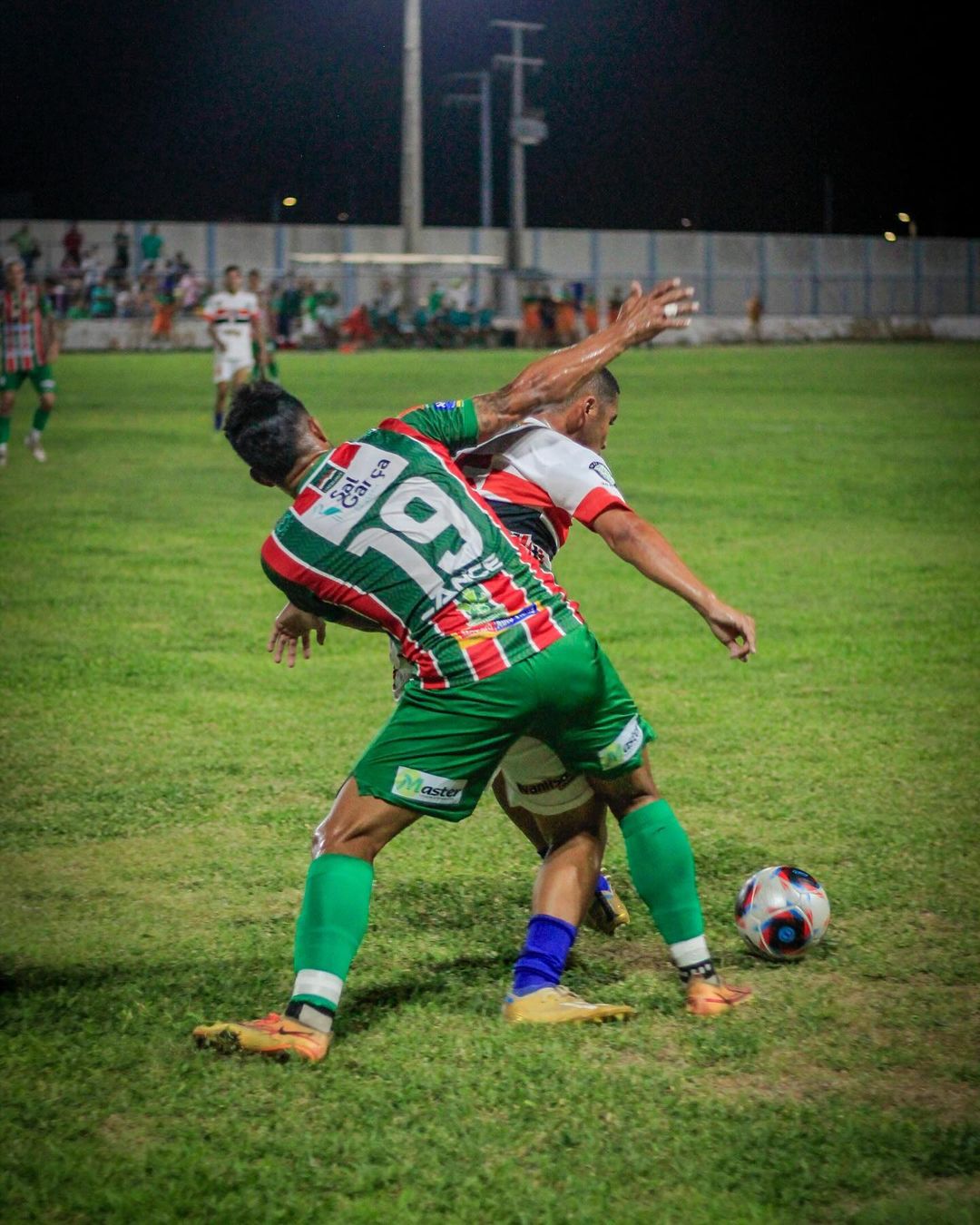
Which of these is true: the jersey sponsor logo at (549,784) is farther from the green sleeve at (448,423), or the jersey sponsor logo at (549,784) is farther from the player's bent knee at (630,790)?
the green sleeve at (448,423)

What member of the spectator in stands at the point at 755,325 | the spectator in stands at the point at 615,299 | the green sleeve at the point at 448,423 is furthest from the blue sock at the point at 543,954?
the spectator in stands at the point at 615,299

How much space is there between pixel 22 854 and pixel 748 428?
16.2m

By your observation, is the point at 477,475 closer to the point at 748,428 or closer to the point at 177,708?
the point at 177,708

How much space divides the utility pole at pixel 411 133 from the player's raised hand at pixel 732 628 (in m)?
39.0

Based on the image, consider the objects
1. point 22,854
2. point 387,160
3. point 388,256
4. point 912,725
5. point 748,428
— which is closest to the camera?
point 22,854

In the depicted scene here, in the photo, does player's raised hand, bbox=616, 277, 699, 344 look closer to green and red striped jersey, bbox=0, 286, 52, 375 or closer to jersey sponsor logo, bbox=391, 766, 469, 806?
jersey sponsor logo, bbox=391, 766, 469, 806

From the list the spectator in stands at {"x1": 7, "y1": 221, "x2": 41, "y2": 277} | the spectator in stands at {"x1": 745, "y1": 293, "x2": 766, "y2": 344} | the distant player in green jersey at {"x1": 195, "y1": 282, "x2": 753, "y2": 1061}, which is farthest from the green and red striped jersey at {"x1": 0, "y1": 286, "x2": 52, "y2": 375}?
the spectator in stands at {"x1": 745, "y1": 293, "x2": 766, "y2": 344}

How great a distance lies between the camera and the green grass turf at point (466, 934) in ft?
10.5

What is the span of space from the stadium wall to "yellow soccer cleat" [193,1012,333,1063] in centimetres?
4505

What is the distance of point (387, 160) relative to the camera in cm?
6725

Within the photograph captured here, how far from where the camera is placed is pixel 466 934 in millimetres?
4609

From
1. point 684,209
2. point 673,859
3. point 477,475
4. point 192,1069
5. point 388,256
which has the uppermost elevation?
point 684,209

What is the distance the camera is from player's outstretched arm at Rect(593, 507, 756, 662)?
3.88 meters

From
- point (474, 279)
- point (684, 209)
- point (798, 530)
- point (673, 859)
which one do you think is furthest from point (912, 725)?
point (684, 209)
